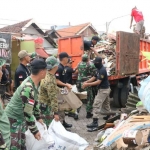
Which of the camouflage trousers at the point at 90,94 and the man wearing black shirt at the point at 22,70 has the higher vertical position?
the man wearing black shirt at the point at 22,70

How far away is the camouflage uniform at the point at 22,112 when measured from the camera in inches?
121

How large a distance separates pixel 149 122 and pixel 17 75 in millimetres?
2750

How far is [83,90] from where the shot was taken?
23.7ft

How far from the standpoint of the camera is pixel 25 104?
307 centimetres

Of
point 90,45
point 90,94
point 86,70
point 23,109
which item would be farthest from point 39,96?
point 90,45

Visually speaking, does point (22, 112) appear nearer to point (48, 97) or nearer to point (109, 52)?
point (48, 97)

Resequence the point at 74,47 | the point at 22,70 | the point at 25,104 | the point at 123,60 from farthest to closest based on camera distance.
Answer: the point at 74,47, the point at 123,60, the point at 22,70, the point at 25,104

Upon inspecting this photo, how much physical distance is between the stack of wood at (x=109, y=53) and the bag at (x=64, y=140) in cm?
404

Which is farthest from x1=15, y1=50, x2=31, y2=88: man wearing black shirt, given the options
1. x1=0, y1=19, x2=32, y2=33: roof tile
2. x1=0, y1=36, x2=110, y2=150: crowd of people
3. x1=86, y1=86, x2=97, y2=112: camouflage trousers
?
x1=0, y1=19, x2=32, y2=33: roof tile

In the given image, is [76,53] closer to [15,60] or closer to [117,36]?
[117,36]

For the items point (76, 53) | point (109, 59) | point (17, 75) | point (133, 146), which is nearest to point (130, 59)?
point (109, 59)

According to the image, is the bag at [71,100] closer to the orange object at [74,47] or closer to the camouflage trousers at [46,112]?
the camouflage trousers at [46,112]

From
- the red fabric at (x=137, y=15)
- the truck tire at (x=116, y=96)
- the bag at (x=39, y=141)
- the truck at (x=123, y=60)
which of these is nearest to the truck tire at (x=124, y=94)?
the truck at (x=123, y=60)

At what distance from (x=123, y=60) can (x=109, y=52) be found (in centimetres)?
78
